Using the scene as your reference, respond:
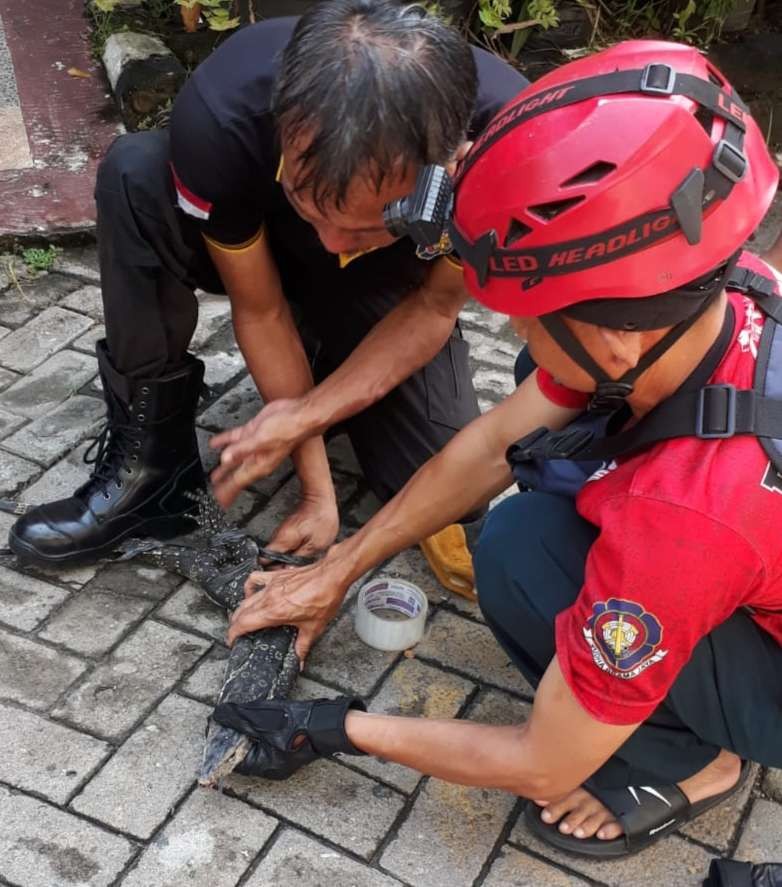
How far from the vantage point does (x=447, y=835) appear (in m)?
2.51

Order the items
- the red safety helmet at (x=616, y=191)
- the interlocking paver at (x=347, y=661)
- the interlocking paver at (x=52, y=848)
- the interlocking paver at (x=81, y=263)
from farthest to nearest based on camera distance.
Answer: the interlocking paver at (x=81, y=263)
the interlocking paver at (x=347, y=661)
the interlocking paver at (x=52, y=848)
the red safety helmet at (x=616, y=191)

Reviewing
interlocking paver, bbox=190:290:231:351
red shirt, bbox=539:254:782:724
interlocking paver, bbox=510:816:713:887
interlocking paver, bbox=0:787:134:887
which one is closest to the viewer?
red shirt, bbox=539:254:782:724

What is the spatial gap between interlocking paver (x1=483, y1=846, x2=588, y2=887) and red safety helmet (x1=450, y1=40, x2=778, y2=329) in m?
1.25

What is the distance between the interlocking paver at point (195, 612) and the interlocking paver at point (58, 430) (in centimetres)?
69

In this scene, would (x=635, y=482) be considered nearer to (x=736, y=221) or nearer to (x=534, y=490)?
(x=736, y=221)

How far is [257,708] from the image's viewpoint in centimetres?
253

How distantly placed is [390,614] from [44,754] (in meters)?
0.90

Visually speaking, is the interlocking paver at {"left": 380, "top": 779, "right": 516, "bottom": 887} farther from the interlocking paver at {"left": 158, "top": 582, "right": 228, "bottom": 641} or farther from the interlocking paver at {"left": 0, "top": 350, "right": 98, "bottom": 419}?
the interlocking paver at {"left": 0, "top": 350, "right": 98, "bottom": 419}

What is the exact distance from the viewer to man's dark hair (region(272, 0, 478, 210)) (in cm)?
229

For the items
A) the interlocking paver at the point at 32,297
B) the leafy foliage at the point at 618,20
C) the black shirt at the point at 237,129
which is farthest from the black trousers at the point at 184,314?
the leafy foliage at the point at 618,20

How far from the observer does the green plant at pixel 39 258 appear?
4.35m

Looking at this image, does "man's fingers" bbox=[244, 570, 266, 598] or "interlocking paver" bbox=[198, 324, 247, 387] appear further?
"interlocking paver" bbox=[198, 324, 247, 387]

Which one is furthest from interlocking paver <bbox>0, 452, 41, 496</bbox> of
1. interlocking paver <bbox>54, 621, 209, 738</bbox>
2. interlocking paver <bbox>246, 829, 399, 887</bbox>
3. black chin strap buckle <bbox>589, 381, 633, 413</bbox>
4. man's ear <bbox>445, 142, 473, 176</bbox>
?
black chin strap buckle <bbox>589, 381, 633, 413</bbox>

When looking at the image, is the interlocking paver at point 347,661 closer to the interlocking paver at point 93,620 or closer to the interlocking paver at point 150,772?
the interlocking paver at point 150,772
